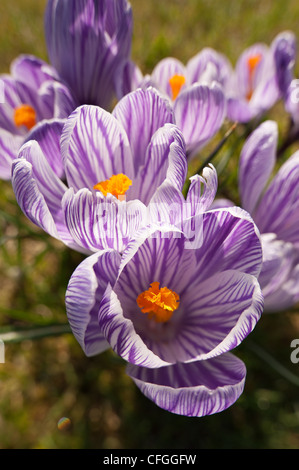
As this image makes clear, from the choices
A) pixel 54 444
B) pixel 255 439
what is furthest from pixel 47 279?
pixel 255 439

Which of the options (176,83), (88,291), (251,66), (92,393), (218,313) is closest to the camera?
(88,291)

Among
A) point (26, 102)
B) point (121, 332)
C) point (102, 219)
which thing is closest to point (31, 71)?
point (26, 102)

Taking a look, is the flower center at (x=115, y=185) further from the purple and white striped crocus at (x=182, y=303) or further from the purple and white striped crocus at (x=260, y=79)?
the purple and white striped crocus at (x=260, y=79)

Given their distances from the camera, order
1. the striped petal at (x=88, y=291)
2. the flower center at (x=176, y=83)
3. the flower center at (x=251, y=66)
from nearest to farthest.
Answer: the striped petal at (x=88, y=291)
the flower center at (x=176, y=83)
the flower center at (x=251, y=66)

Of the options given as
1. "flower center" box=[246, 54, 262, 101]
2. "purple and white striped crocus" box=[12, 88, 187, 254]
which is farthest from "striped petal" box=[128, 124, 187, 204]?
"flower center" box=[246, 54, 262, 101]

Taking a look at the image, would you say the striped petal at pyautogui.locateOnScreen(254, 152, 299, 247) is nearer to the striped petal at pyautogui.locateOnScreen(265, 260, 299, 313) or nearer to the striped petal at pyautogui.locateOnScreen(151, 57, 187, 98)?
the striped petal at pyautogui.locateOnScreen(265, 260, 299, 313)

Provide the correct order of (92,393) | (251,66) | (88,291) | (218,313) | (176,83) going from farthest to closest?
(92,393) < (251,66) < (176,83) < (218,313) < (88,291)

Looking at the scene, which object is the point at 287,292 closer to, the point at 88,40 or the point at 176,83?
the point at 176,83

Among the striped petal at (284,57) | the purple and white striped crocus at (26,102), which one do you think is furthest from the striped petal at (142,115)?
the striped petal at (284,57)
